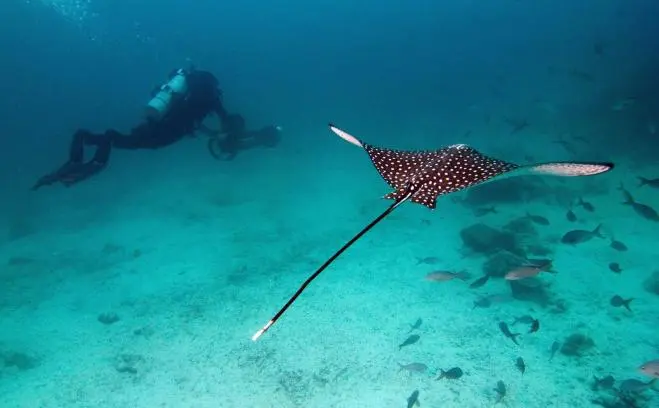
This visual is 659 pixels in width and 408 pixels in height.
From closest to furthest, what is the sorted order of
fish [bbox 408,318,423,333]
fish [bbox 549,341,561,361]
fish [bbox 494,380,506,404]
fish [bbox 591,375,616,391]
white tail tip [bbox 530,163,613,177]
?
1. white tail tip [bbox 530,163,613,177]
2. fish [bbox 591,375,616,391]
3. fish [bbox 494,380,506,404]
4. fish [bbox 549,341,561,361]
5. fish [bbox 408,318,423,333]

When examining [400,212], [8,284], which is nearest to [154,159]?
[8,284]

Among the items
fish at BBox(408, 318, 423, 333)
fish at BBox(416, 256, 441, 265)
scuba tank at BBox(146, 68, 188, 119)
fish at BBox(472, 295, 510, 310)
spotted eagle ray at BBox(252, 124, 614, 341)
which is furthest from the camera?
scuba tank at BBox(146, 68, 188, 119)

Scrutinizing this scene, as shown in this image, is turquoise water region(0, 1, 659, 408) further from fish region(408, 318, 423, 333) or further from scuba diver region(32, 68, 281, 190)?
scuba diver region(32, 68, 281, 190)

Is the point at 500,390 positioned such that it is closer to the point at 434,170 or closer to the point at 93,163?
the point at 434,170

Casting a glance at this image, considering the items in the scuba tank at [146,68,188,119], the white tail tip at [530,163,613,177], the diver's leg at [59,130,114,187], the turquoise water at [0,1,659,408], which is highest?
the scuba tank at [146,68,188,119]

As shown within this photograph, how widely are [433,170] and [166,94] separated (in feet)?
24.5

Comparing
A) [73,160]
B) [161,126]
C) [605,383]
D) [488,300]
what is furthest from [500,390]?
[73,160]

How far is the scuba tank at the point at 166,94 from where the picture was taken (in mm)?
8977

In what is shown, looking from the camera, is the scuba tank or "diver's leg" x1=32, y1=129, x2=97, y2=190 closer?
"diver's leg" x1=32, y1=129, x2=97, y2=190

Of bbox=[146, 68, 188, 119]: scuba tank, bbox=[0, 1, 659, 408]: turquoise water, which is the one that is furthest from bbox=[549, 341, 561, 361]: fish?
bbox=[146, 68, 188, 119]: scuba tank

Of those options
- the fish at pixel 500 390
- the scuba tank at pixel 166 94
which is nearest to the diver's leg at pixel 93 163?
the scuba tank at pixel 166 94

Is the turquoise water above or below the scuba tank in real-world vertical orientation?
below

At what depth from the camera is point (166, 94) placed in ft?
30.3

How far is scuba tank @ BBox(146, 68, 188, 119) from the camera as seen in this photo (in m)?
8.98
